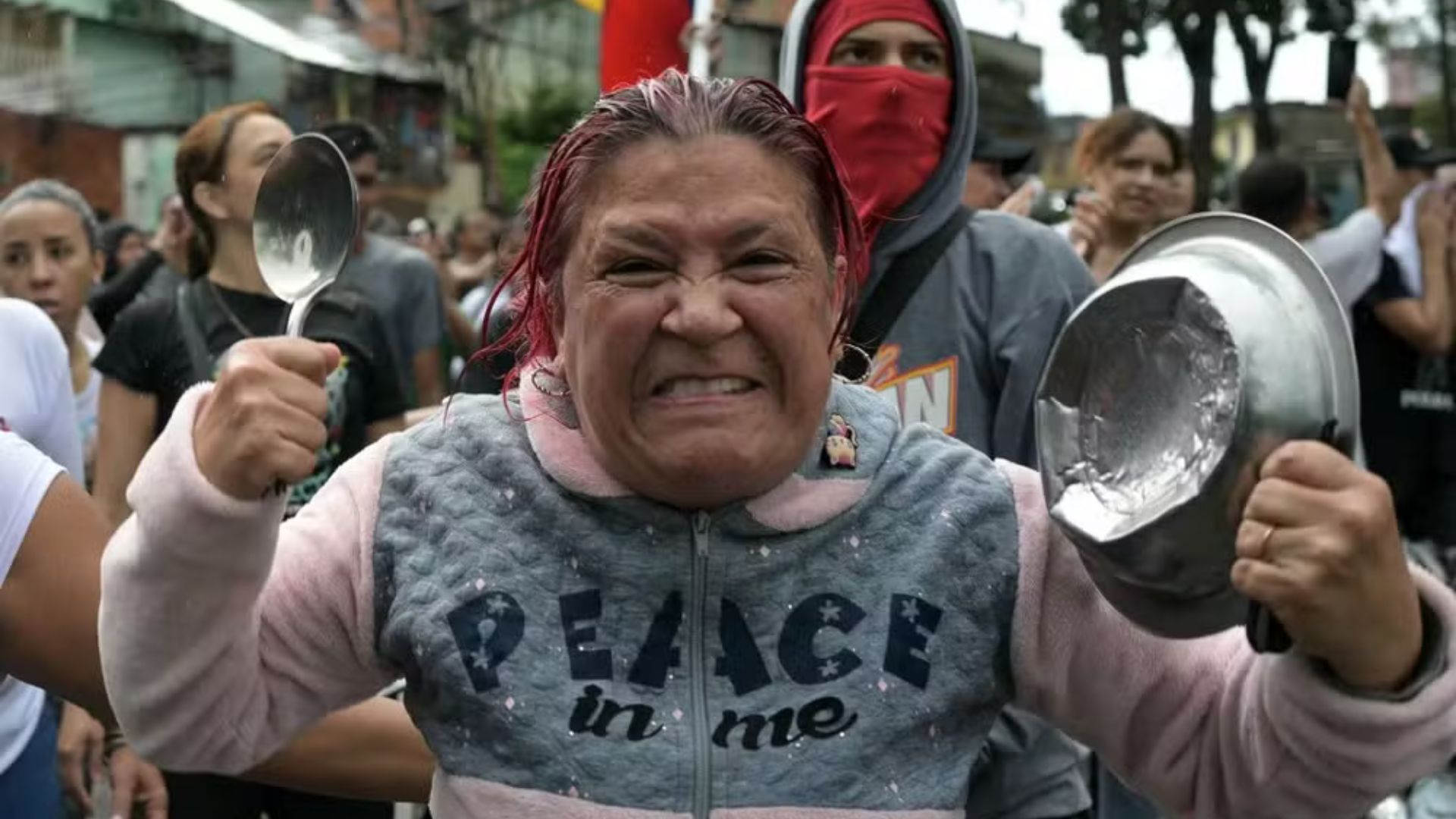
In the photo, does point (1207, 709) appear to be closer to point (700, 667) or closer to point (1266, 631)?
point (1266, 631)

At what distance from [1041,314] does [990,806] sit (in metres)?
0.74

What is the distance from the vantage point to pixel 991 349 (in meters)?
3.23

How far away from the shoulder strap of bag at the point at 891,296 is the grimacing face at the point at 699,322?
121 cm

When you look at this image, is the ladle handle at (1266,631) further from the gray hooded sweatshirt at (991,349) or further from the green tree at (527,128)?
the green tree at (527,128)

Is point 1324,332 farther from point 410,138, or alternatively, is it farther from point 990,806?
point 410,138

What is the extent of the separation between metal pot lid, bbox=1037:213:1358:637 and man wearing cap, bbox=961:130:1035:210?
14.3 feet

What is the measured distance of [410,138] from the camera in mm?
26391

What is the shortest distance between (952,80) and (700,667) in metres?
1.80

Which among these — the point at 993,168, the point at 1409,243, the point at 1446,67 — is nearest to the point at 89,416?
the point at 993,168

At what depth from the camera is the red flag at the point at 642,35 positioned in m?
4.07

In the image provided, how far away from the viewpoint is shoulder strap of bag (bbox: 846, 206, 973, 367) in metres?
3.21

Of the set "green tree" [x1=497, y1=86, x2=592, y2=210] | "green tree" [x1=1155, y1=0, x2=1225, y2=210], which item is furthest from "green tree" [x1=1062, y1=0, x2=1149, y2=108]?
"green tree" [x1=497, y1=86, x2=592, y2=210]

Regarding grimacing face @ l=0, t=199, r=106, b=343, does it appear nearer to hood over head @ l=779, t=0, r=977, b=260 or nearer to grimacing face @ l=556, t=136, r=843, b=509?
hood over head @ l=779, t=0, r=977, b=260

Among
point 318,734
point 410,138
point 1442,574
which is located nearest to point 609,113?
point 318,734
